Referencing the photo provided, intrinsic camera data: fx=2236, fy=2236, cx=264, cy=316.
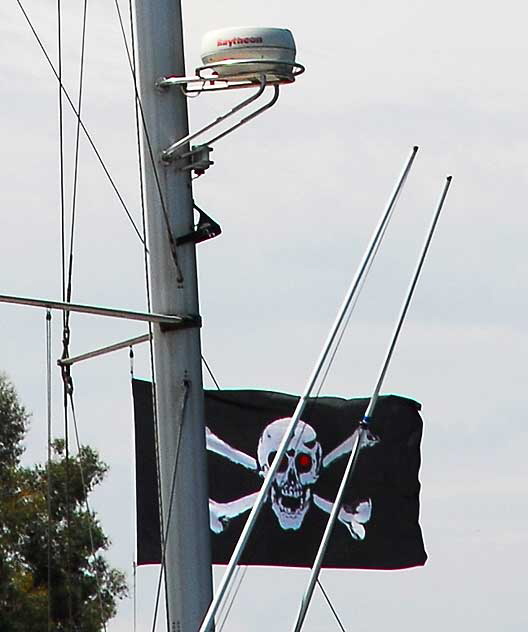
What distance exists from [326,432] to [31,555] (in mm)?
22316

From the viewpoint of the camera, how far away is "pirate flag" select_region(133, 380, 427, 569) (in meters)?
13.3

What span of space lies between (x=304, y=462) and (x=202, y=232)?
10.5ft

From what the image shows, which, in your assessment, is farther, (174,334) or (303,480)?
(303,480)

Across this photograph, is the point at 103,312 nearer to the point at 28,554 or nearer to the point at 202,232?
the point at 202,232

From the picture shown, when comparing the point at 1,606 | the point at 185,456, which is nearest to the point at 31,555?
the point at 1,606

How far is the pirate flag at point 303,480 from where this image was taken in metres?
13.3

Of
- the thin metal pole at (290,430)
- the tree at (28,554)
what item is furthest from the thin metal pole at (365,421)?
the tree at (28,554)

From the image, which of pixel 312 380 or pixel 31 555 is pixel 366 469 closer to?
pixel 312 380

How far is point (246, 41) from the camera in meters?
10.8

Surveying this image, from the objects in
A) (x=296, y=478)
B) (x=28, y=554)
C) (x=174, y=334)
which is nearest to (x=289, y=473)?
(x=296, y=478)

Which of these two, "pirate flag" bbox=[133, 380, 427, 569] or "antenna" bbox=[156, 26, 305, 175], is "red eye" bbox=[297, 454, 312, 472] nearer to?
"pirate flag" bbox=[133, 380, 427, 569]

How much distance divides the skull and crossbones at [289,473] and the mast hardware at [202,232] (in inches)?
93.5

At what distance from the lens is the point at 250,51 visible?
425 inches

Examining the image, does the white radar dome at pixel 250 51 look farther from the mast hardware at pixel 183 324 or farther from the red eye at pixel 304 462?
the red eye at pixel 304 462
